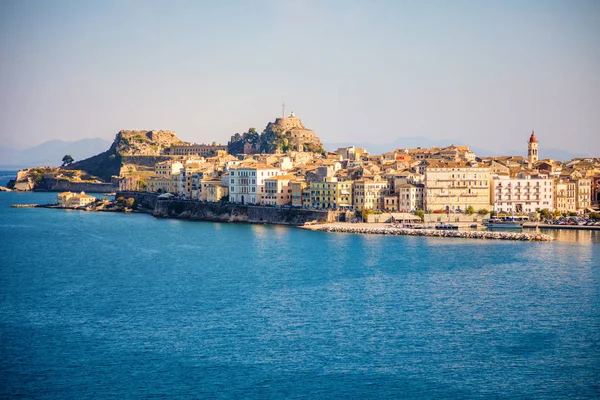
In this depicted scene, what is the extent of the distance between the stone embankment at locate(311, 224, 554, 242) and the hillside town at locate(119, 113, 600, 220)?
13.8 ft

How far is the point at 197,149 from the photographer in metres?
93.1

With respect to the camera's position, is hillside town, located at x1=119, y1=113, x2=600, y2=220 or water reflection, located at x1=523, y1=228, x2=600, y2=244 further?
hillside town, located at x1=119, y1=113, x2=600, y2=220

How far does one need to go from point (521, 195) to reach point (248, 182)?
17922 millimetres

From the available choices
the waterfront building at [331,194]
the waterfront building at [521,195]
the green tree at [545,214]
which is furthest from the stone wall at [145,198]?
the green tree at [545,214]

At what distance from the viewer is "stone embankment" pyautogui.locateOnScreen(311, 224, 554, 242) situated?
42.8 meters

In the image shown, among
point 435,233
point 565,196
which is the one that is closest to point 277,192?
point 435,233

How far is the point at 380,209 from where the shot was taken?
5144 centimetres

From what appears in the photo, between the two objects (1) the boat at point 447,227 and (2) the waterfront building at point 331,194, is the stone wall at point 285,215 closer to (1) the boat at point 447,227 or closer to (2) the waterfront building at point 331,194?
(2) the waterfront building at point 331,194

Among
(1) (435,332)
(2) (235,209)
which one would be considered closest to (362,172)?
(2) (235,209)

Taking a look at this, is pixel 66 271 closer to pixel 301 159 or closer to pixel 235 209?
pixel 235 209

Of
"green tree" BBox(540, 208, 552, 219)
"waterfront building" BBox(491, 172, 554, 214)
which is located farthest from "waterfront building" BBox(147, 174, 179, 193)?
"green tree" BBox(540, 208, 552, 219)

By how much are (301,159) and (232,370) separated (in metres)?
52.5

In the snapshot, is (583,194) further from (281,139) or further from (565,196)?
(281,139)

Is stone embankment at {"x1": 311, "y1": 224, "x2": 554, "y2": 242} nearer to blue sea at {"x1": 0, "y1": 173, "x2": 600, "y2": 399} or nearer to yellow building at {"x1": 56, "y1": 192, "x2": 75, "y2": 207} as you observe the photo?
blue sea at {"x1": 0, "y1": 173, "x2": 600, "y2": 399}
